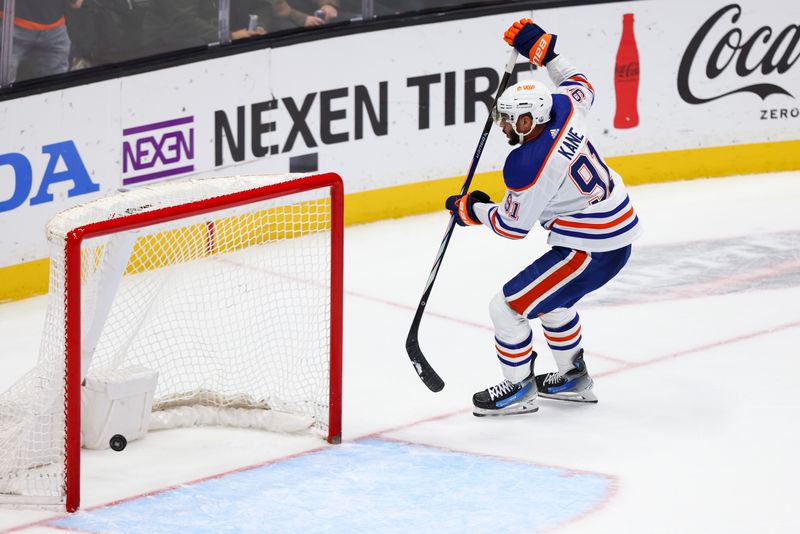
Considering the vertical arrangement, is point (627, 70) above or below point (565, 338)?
above

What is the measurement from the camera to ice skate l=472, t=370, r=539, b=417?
17.3 feet

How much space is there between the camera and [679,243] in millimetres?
7578

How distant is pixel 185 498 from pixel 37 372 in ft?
1.94

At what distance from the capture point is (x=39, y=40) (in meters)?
6.54

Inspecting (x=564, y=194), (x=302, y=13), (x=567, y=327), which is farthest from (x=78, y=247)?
(x=302, y=13)

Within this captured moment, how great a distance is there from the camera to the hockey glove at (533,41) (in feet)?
17.9

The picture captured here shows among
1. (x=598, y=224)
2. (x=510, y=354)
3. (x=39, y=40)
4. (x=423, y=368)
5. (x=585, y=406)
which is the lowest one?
(x=585, y=406)

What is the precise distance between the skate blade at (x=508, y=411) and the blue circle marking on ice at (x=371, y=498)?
397 millimetres

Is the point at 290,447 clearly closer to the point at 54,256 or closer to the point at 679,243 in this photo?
the point at 54,256

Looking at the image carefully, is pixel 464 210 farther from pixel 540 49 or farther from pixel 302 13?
pixel 302 13

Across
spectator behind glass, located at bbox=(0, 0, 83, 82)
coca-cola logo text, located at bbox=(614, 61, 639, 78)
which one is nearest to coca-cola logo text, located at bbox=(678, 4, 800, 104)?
coca-cola logo text, located at bbox=(614, 61, 639, 78)

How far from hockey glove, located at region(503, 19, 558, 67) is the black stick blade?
1.12m

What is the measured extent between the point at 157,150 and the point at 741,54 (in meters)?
3.59

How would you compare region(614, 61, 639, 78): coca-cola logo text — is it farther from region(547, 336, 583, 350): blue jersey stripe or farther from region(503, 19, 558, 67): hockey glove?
region(547, 336, 583, 350): blue jersey stripe
